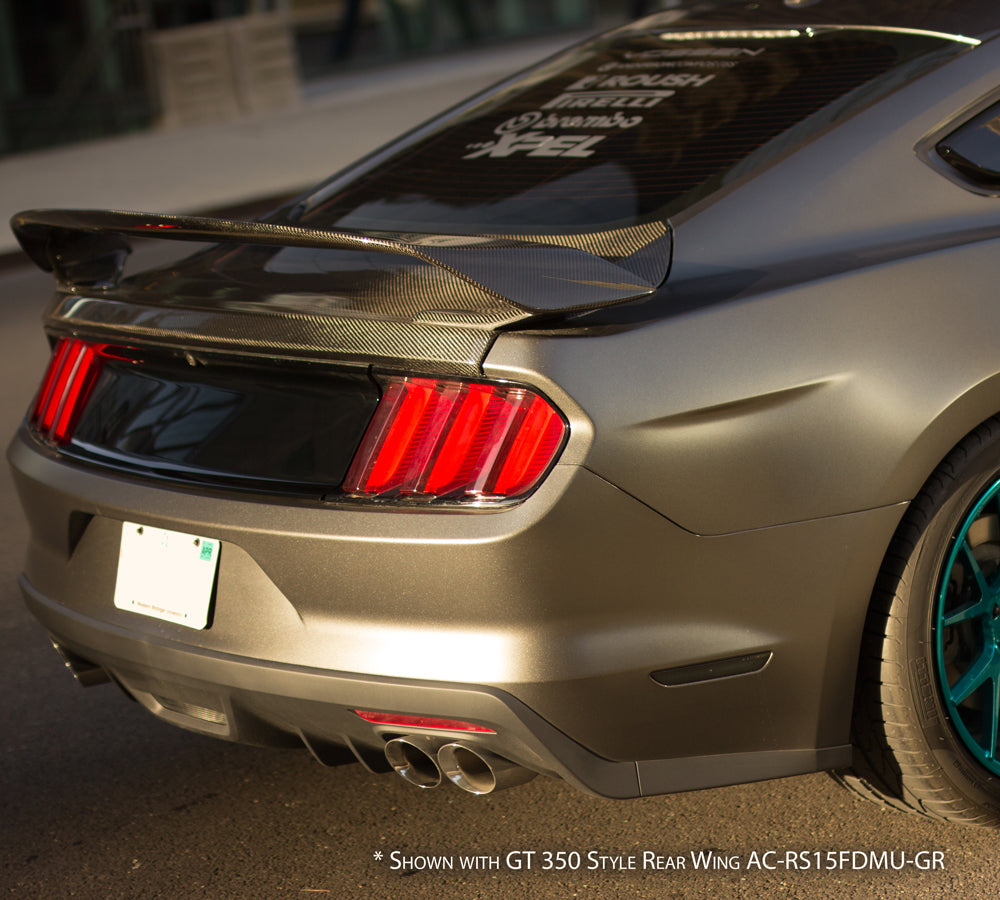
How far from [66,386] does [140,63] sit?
14.9m

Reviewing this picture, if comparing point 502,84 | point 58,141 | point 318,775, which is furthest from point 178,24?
point 318,775

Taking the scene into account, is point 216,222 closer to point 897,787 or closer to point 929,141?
point 929,141

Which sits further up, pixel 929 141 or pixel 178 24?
pixel 929 141

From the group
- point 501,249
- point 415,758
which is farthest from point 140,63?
point 415,758

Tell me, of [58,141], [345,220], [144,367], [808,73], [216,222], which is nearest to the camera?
[216,222]

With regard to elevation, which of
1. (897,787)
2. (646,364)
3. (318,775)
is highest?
(646,364)

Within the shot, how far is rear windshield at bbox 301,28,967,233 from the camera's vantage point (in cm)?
273

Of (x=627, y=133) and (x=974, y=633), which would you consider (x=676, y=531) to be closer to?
(x=974, y=633)

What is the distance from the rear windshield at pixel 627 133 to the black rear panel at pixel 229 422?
2.04ft

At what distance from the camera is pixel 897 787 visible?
8.57ft

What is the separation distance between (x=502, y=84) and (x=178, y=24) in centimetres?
1425

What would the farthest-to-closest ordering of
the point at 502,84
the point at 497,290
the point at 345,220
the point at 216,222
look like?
the point at 502,84, the point at 345,220, the point at 216,222, the point at 497,290

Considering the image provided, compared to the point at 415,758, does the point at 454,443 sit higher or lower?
higher

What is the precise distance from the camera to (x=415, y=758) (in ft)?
8.05
